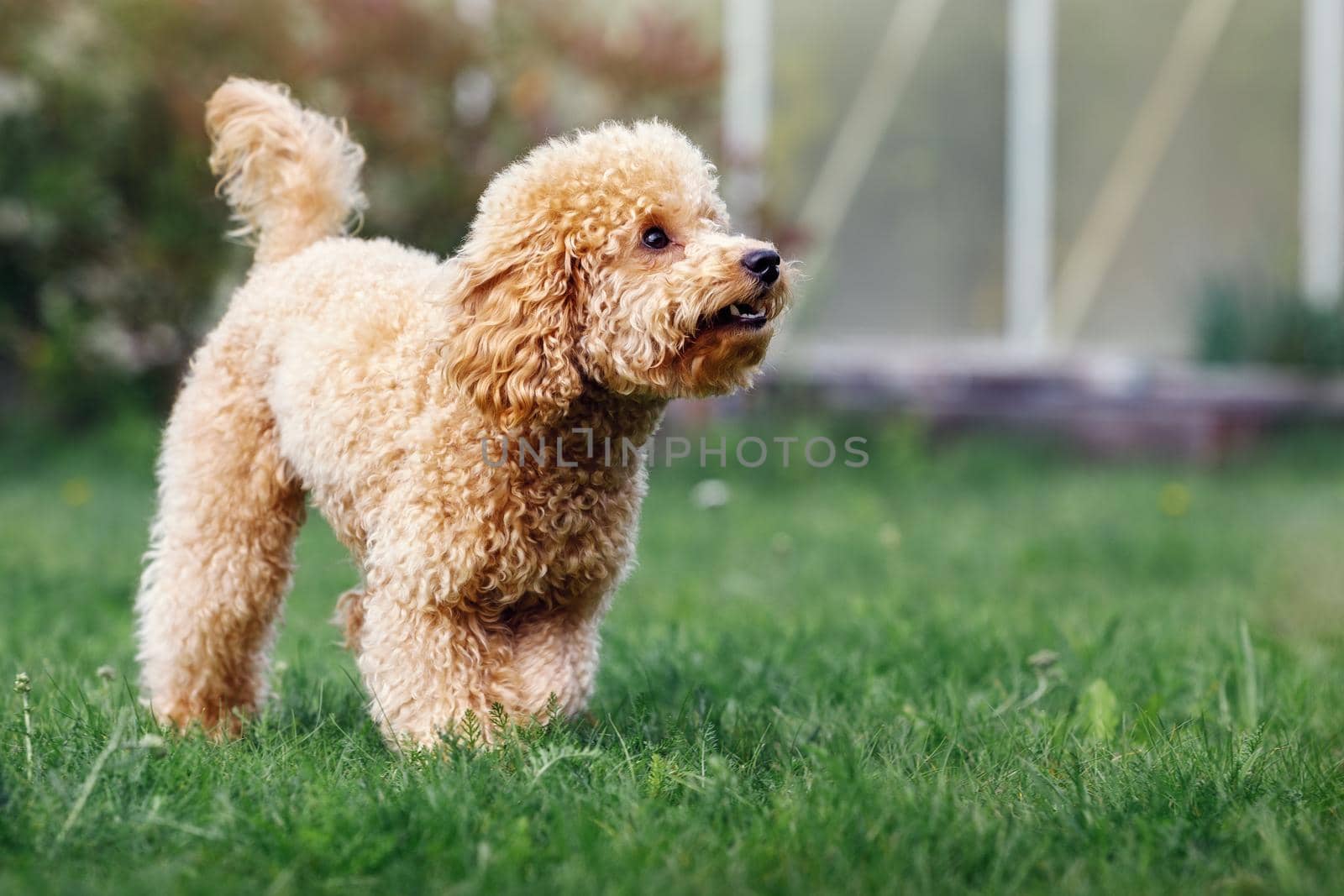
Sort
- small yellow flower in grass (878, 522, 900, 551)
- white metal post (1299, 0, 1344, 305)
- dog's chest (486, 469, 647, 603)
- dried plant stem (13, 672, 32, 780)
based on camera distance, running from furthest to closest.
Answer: white metal post (1299, 0, 1344, 305) → small yellow flower in grass (878, 522, 900, 551) → dog's chest (486, 469, 647, 603) → dried plant stem (13, 672, 32, 780)

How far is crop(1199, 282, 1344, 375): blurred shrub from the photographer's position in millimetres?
9336

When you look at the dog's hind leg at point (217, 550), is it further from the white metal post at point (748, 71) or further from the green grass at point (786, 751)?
the white metal post at point (748, 71)

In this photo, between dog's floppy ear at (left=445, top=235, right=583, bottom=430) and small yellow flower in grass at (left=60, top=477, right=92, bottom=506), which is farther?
small yellow flower in grass at (left=60, top=477, right=92, bottom=506)

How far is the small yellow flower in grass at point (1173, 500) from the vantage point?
22.7 feet

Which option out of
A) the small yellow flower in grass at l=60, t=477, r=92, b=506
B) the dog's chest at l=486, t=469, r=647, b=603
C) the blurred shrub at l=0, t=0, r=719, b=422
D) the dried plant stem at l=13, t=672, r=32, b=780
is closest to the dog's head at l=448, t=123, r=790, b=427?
the dog's chest at l=486, t=469, r=647, b=603

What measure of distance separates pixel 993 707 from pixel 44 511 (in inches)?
196

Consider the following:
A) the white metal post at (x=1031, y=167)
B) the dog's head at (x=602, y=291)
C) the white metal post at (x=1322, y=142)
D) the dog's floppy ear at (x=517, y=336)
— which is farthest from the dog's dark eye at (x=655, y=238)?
the white metal post at (x=1322, y=142)

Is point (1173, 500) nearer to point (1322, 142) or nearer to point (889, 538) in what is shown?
point (889, 538)

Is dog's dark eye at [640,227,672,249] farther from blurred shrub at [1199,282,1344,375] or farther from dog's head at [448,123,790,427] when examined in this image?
blurred shrub at [1199,282,1344,375]

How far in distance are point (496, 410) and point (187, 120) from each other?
5.92m

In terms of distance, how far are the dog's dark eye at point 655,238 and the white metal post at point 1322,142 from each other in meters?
A: 8.34

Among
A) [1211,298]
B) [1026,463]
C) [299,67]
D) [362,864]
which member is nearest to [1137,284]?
[1211,298]

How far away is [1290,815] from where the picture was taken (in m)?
2.49

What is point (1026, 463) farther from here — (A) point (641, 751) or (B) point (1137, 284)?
(A) point (641, 751)
